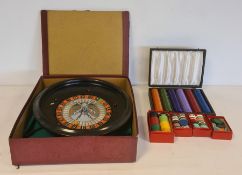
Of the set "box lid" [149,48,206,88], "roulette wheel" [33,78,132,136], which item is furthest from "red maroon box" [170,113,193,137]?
"box lid" [149,48,206,88]

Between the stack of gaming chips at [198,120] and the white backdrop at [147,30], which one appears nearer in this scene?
the stack of gaming chips at [198,120]

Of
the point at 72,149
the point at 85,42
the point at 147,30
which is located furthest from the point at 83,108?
the point at 147,30

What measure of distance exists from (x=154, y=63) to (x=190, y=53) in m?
0.13

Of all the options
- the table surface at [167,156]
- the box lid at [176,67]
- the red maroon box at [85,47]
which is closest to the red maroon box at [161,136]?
the table surface at [167,156]

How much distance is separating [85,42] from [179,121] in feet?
1.33

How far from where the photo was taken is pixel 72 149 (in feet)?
2.31

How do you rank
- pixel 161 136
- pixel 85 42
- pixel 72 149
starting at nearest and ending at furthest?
pixel 72 149 < pixel 161 136 < pixel 85 42

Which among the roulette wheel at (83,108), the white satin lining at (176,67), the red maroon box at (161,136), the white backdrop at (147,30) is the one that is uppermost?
the white backdrop at (147,30)

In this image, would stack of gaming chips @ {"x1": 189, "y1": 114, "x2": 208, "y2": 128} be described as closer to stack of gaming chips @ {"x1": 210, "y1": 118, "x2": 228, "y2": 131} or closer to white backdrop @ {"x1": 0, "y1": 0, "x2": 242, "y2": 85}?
stack of gaming chips @ {"x1": 210, "y1": 118, "x2": 228, "y2": 131}

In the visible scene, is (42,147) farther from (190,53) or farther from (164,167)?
(190,53)

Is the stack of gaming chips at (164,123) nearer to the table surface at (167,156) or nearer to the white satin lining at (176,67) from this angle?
the table surface at (167,156)

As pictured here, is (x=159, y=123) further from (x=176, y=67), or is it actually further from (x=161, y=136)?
(x=176, y=67)

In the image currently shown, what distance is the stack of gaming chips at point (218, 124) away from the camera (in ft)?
2.78

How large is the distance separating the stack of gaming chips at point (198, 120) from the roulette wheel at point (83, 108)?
19 centimetres
